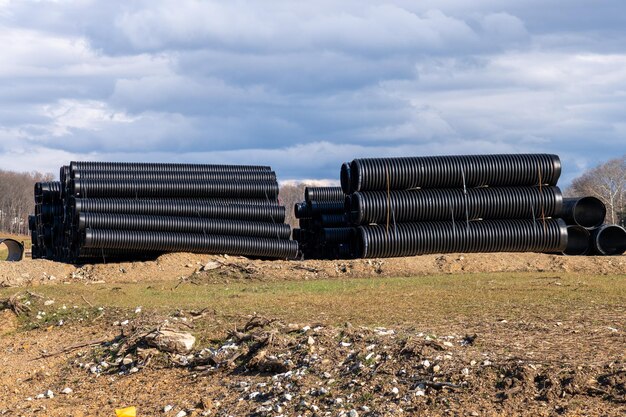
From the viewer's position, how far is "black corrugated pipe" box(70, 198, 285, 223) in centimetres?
2728

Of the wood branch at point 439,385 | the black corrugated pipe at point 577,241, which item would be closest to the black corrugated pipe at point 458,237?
the black corrugated pipe at point 577,241

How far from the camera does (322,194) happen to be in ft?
Answer: 124

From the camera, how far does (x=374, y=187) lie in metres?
26.7

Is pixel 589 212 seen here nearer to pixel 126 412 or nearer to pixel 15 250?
pixel 15 250

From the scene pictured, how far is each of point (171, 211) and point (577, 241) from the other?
14.0 meters

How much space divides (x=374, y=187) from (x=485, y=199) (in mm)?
3454

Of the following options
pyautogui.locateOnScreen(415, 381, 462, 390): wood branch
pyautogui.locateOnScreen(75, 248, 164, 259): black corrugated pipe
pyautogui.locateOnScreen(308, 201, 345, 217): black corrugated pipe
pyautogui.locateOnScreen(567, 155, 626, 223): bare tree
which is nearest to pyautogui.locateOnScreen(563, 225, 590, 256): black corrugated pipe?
pyautogui.locateOnScreen(308, 201, 345, 217): black corrugated pipe

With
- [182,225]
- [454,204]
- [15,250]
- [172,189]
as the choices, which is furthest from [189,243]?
[15,250]

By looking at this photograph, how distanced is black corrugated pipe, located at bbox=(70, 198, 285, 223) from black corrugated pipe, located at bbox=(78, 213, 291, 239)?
9.9 inches

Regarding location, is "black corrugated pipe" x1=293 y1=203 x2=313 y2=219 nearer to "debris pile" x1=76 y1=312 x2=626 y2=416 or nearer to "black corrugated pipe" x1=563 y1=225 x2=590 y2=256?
"black corrugated pipe" x1=563 y1=225 x2=590 y2=256

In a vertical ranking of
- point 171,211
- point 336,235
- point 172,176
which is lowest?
point 336,235

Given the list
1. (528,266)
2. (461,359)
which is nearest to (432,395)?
(461,359)

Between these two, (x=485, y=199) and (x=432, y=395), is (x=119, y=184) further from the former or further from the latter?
(x=432, y=395)

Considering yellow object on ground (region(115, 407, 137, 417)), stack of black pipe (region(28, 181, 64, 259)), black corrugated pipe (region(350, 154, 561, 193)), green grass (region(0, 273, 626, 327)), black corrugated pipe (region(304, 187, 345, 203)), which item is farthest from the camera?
black corrugated pipe (region(304, 187, 345, 203))
